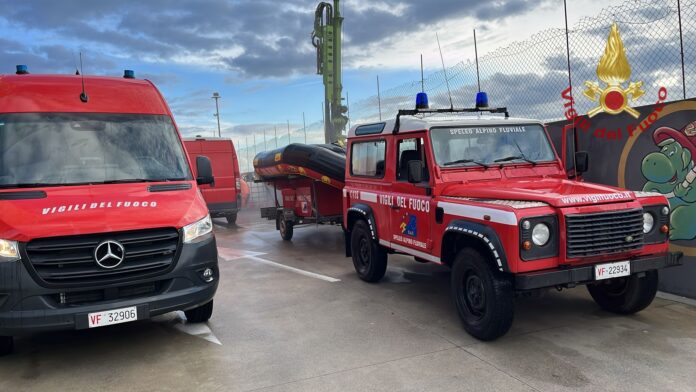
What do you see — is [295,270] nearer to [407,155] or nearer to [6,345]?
[407,155]

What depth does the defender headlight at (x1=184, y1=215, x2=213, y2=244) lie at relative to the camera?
4.40 m

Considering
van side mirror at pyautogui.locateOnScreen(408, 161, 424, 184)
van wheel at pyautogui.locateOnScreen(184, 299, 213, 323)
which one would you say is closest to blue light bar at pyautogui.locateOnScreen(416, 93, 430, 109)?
van side mirror at pyautogui.locateOnScreen(408, 161, 424, 184)

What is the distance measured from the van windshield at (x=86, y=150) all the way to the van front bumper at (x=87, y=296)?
99 centimetres

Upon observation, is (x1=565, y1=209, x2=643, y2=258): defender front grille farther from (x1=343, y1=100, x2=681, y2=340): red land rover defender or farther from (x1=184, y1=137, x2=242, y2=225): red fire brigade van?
(x1=184, y1=137, x2=242, y2=225): red fire brigade van

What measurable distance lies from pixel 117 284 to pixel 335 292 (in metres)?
2.99

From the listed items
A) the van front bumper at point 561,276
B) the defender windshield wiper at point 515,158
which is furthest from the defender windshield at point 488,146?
the van front bumper at point 561,276

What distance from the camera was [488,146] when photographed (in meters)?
5.53

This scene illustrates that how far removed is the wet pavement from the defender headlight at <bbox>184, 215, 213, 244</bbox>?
1043 mm

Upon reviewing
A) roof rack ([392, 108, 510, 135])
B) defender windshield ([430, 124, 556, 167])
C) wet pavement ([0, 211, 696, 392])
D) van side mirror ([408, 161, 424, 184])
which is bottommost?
wet pavement ([0, 211, 696, 392])

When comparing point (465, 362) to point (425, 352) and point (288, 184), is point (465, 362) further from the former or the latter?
point (288, 184)

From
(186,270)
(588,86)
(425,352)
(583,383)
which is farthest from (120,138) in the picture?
(588,86)

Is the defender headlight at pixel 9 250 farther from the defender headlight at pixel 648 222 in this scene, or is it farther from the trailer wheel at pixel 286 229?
the trailer wheel at pixel 286 229

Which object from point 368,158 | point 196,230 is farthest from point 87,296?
point 368,158

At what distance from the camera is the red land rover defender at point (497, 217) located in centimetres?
411
